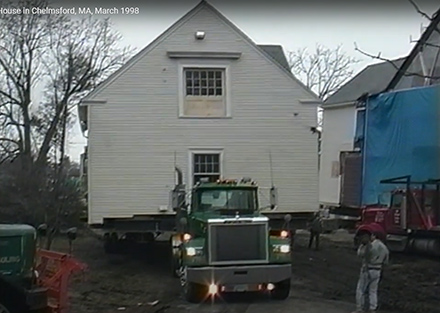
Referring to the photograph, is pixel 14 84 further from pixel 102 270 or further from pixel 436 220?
pixel 436 220

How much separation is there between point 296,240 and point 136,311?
1501cm

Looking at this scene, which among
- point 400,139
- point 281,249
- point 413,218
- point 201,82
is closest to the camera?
point 281,249

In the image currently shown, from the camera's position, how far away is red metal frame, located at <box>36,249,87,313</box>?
10648mm

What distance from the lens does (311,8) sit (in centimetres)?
438

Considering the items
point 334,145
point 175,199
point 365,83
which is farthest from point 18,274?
point 365,83

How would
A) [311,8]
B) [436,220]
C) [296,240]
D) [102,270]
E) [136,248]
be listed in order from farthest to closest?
[296,240] < [136,248] < [102,270] < [436,220] < [311,8]

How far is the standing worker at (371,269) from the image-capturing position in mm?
12461

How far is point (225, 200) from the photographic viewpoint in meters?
15.5

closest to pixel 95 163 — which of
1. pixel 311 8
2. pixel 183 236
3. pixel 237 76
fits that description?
pixel 237 76

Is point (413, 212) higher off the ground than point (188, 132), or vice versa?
point (188, 132)

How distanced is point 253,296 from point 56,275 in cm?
553

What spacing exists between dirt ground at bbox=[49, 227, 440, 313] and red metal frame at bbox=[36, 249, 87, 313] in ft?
7.59

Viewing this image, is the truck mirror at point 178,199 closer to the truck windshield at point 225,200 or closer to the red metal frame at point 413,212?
the truck windshield at point 225,200

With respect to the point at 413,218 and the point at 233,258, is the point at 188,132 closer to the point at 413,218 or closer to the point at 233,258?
the point at 413,218
